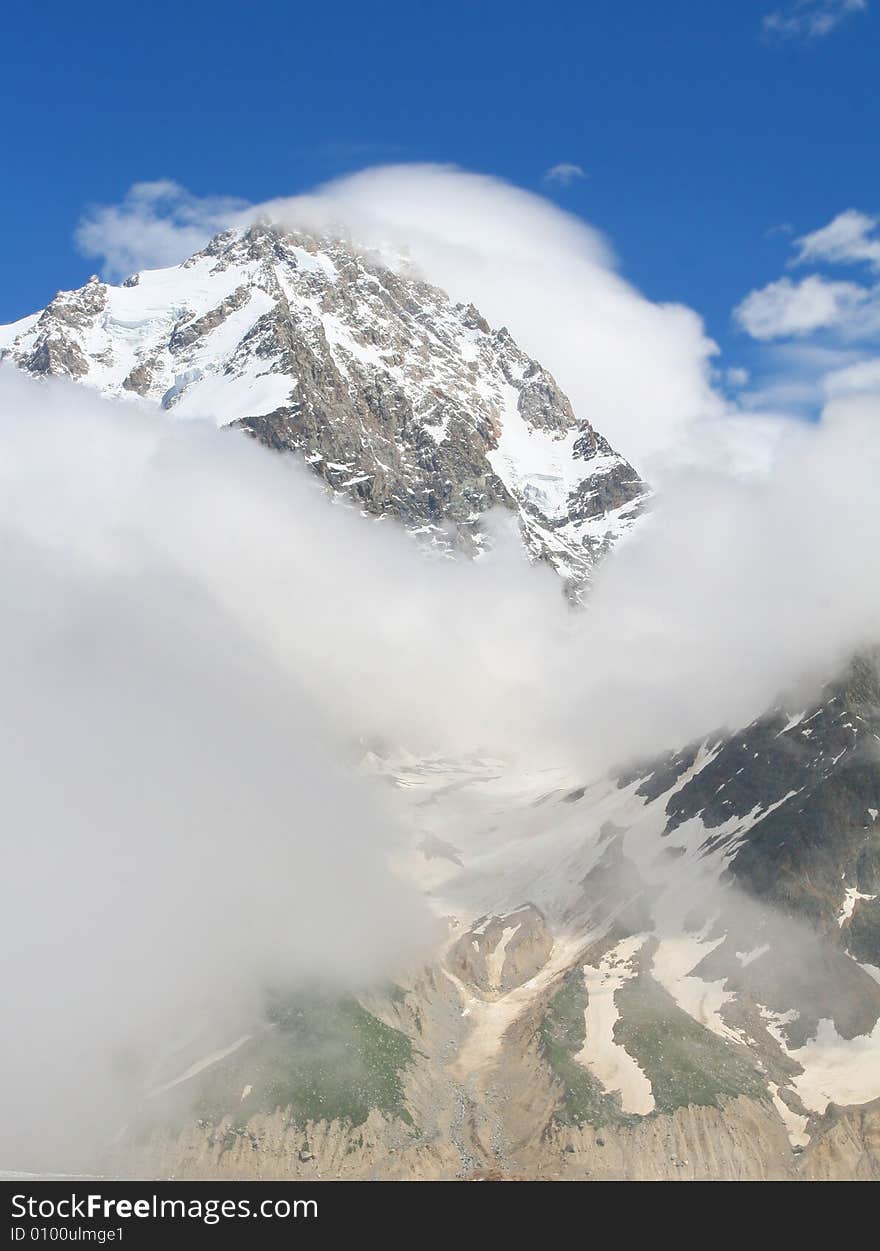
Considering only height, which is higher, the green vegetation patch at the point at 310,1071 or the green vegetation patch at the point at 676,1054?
the green vegetation patch at the point at 310,1071

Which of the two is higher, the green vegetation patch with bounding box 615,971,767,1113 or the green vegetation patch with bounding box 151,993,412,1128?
the green vegetation patch with bounding box 151,993,412,1128

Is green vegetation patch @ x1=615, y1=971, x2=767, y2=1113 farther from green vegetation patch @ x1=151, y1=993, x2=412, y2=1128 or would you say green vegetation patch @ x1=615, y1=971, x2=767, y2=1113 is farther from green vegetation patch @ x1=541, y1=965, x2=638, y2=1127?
green vegetation patch @ x1=151, y1=993, x2=412, y2=1128

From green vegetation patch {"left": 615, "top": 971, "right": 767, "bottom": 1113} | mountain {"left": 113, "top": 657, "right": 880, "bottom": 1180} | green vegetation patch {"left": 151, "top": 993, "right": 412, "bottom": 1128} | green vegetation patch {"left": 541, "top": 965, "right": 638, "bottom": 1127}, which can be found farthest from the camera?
green vegetation patch {"left": 151, "top": 993, "right": 412, "bottom": 1128}

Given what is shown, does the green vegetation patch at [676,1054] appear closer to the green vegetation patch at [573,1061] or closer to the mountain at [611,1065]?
the mountain at [611,1065]

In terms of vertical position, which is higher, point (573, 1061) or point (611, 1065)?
point (573, 1061)

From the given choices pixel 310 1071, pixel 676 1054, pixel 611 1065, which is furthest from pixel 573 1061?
pixel 310 1071

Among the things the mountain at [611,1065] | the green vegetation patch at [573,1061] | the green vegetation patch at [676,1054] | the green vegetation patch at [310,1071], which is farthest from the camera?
the green vegetation patch at [310,1071]

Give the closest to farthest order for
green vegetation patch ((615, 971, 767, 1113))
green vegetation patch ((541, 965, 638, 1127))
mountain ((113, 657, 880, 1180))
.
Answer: mountain ((113, 657, 880, 1180)), green vegetation patch ((541, 965, 638, 1127)), green vegetation patch ((615, 971, 767, 1113))

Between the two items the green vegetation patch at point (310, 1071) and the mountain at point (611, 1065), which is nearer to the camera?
the mountain at point (611, 1065)

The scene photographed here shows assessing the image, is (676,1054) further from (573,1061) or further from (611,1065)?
(573,1061)

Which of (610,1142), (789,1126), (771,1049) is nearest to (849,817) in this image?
(771,1049)

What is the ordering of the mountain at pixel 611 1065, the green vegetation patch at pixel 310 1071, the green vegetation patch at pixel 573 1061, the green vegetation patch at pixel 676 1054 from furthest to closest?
1. the green vegetation patch at pixel 310 1071
2. the green vegetation patch at pixel 676 1054
3. the green vegetation patch at pixel 573 1061
4. the mountain at pixel 611 1065

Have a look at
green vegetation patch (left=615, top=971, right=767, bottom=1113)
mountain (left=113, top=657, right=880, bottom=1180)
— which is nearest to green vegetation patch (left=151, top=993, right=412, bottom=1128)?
mountain (left=113, top=657, right=880, bottom=1180)

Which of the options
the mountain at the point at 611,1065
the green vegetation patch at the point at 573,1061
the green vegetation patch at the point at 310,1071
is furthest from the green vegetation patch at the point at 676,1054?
the green vegetation patch at the point at 310,1071
